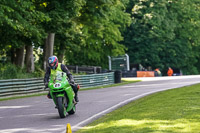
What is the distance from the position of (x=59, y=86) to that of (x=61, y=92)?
0.75ft

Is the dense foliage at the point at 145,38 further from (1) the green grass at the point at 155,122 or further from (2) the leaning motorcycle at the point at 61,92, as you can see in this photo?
(1) the green grass at the point at 155,122

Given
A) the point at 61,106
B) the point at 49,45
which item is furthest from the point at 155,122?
the point at 49,45

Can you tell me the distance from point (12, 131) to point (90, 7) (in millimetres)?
24382

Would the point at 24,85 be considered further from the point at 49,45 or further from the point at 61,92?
the point at 61,92

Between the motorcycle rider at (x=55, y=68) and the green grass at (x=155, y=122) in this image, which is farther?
the motorcycle rider at (x=55, y=68)

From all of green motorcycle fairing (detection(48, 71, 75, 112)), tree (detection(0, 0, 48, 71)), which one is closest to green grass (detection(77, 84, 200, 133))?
green motorcycle fairing (detection(48, 71, 75, 112))

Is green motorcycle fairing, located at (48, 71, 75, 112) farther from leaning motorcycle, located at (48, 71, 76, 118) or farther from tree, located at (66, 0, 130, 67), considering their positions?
tree, located at (66, 0, 130, 67)

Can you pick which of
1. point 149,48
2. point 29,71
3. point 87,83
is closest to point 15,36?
point 29,71

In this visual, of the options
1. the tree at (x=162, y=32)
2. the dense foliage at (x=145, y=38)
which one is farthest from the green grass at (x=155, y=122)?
the tree at (x=162, y=32)

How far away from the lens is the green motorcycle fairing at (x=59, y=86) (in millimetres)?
12586

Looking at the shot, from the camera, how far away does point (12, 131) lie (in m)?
10.5

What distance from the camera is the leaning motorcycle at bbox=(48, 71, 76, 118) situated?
1255 cm

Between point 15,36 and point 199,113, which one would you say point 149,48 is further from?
point 199,113

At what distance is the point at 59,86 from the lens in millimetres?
12578
